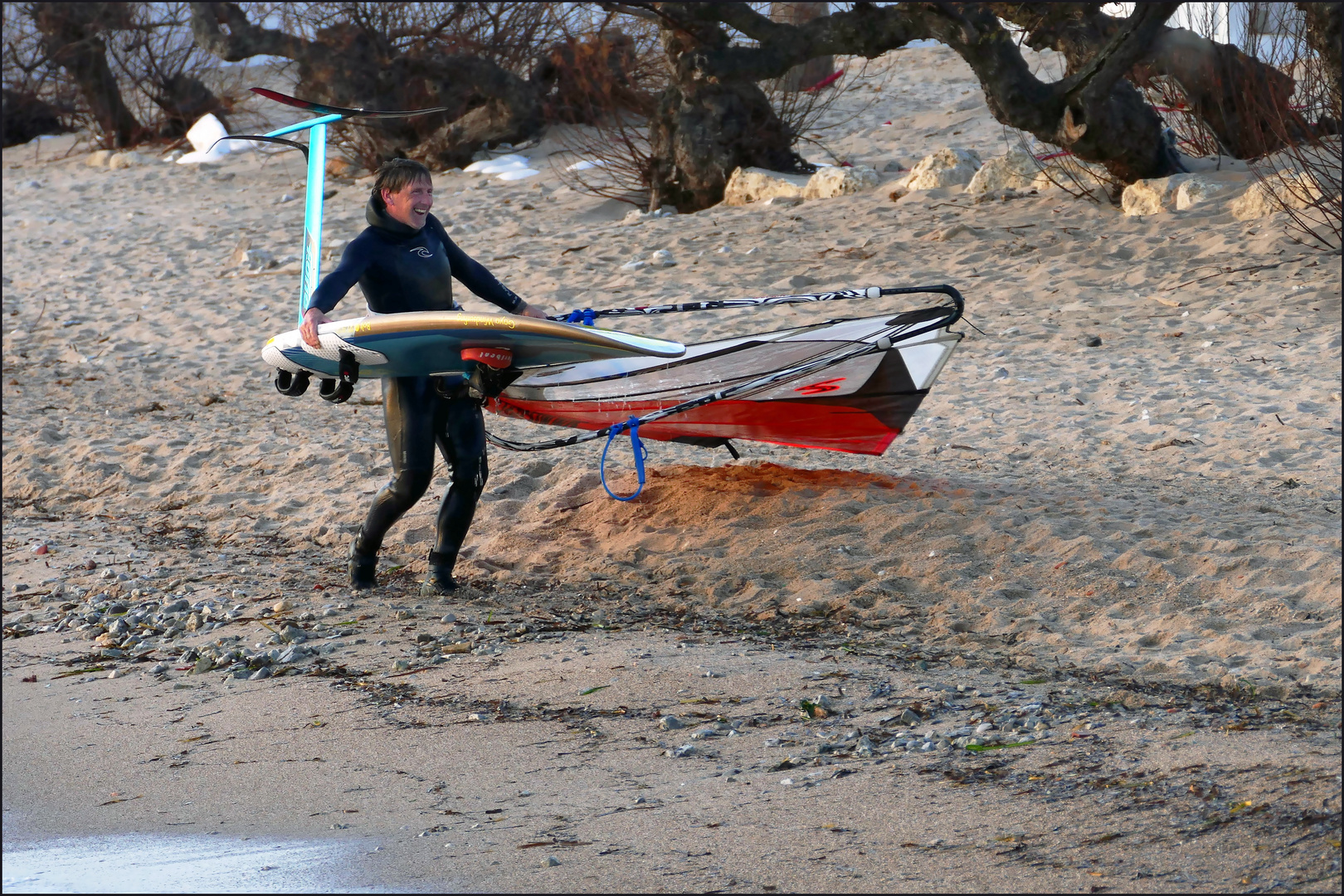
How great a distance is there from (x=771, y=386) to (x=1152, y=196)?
6146 mm

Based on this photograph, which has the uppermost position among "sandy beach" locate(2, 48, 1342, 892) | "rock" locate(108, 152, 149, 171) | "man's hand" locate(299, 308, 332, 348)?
"rock" locate(108, 152, 149, 171)

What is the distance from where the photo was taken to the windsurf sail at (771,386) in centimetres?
529

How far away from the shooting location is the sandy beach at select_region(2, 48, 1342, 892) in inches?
113

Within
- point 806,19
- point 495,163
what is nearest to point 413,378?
point 495,163

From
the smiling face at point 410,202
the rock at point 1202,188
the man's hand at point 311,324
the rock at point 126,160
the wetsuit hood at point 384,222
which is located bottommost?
the man's hand at point 311,324

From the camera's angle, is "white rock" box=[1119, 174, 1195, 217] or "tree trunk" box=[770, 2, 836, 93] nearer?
"white rock" box=[1119, 174, 1195, 217]

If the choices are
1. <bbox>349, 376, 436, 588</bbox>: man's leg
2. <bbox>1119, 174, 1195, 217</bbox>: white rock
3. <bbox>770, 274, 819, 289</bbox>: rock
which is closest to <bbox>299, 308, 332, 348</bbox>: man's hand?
<bbox>349, 376, 436, 588</bbox>: man's leg

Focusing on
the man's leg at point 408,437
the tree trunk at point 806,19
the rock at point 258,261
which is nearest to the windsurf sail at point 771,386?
the man's leg at point 408,437

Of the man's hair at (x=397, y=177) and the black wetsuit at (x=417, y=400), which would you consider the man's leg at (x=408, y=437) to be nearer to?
the black wetsuit at (x=417, y=400)

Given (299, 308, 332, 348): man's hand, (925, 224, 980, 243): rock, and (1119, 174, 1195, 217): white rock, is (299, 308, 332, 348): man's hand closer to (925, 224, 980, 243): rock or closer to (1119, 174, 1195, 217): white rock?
(925, 224, 980, 243): rock

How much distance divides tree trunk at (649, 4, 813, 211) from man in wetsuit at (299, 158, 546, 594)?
729cm

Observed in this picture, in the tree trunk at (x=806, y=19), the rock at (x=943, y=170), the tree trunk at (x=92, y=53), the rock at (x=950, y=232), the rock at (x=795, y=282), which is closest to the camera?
the rock at (x=795, y=282)

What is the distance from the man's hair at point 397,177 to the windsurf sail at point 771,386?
33.1 inches

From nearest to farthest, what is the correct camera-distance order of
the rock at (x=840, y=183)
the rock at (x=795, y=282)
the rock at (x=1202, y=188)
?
the rock at (x=795, y=282) < the rock at (x=1202, y=188) < the rock at (x=840, y=183)
